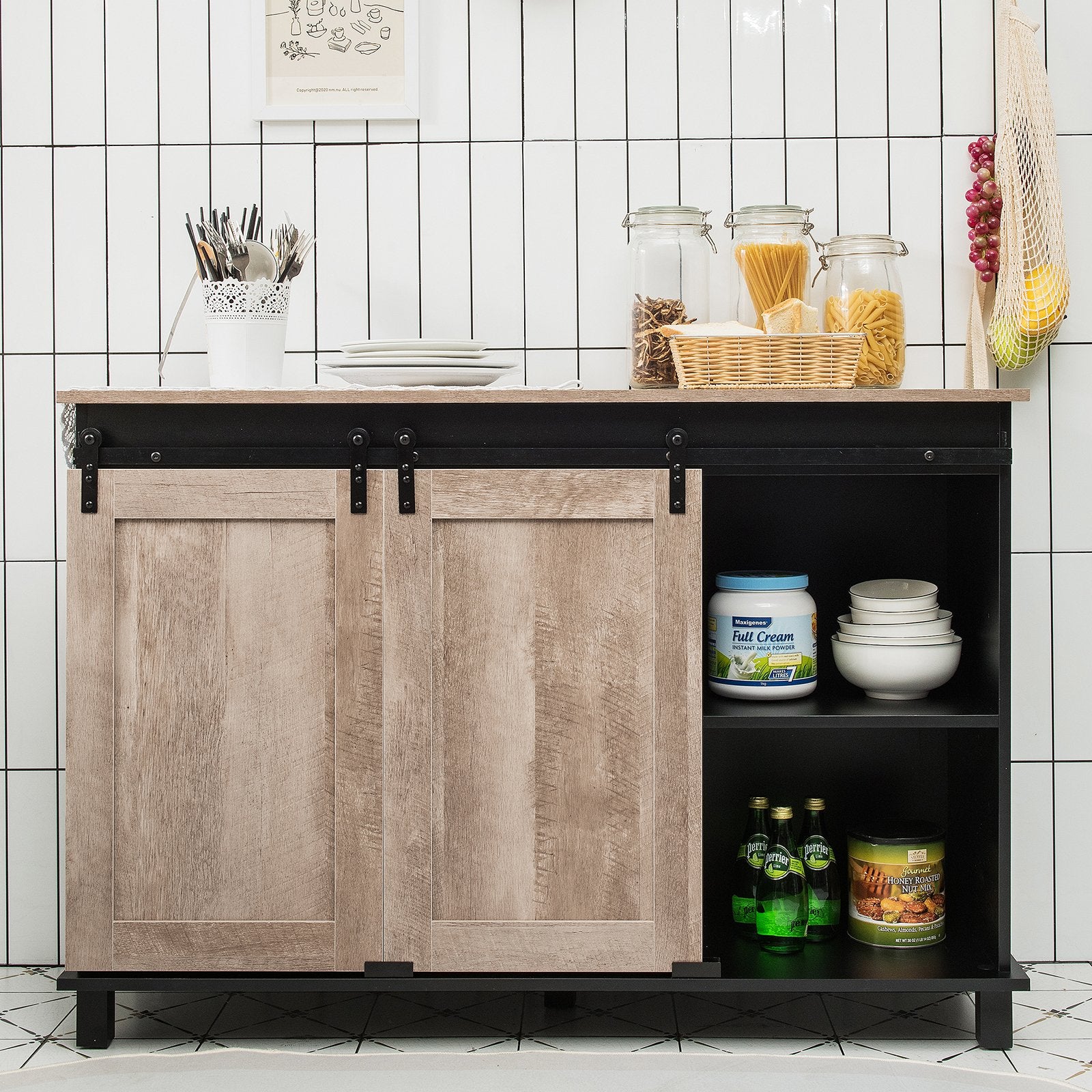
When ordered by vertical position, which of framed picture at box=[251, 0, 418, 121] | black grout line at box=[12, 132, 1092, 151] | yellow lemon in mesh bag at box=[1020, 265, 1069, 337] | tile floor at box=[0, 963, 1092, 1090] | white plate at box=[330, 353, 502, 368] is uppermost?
framed picture at box=[251, 0, 418, 121]

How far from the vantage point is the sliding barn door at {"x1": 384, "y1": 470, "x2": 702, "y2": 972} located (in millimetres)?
1521

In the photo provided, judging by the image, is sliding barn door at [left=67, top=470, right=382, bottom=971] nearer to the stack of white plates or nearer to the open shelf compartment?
the stack of white plates

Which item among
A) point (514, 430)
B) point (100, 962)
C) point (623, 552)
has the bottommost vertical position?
point (100, 962)

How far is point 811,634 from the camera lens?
168 cm

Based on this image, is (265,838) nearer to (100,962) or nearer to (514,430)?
(100,962)

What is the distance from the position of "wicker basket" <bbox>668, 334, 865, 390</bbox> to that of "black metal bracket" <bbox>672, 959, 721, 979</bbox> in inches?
31.3

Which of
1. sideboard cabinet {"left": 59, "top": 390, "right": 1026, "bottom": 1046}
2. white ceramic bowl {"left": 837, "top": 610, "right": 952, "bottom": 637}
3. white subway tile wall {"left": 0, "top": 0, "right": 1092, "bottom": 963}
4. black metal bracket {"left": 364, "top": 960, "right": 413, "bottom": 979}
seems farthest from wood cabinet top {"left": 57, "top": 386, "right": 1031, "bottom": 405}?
black metal bracket {"left": 364, "top": 960, "right": 413, "bottom": 979}

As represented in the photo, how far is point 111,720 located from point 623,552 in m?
0.73

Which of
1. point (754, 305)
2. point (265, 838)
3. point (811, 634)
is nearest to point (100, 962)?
point (265, 838)

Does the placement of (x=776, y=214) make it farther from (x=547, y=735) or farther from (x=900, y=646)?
(x=547, y=735)

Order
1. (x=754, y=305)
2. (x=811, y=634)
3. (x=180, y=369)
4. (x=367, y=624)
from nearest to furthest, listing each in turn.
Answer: (x=367, y=624) → (x=811, y=634) → (x=754, y=305) → (x=180, y=369)

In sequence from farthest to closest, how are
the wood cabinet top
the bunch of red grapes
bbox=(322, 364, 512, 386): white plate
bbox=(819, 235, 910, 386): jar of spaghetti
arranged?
the bunch of red grapes, bbox=(819, 235, 910, 386): jar of spaghetti, bbox=(322, 364, 512, 386): white plate, the wood cabinet top

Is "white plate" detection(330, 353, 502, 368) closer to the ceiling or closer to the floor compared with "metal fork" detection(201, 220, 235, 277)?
closer to the floor

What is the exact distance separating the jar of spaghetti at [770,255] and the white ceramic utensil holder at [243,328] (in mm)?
727
